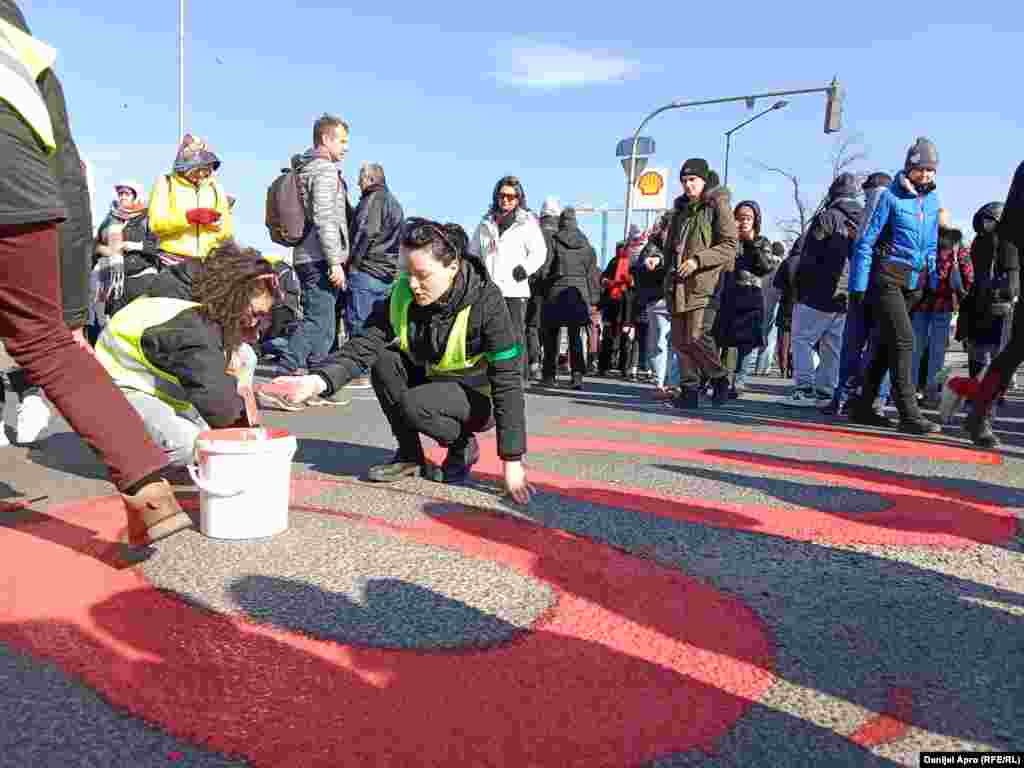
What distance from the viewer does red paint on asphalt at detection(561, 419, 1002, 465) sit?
4688 millimetres

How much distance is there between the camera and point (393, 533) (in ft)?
9.02

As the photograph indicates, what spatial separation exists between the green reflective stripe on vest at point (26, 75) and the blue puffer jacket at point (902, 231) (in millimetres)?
4975

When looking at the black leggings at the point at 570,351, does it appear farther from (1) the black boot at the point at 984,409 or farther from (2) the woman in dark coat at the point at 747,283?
(1) the black boot at the point at 984,409

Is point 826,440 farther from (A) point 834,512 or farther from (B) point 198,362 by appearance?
(B) point 198,362

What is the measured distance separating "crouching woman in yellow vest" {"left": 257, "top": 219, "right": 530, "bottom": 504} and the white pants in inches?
168

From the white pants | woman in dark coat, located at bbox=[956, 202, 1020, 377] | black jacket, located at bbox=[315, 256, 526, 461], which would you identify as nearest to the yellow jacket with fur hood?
black jacket, located at bbox=[315, 256, 526, 461]

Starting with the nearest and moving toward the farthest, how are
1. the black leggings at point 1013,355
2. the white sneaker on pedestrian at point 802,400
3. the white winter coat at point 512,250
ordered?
1. the black leggings at point 1013,355
2. the white sneaker on pedestrian at point 802,400
3. the white winter coat at point 512,250

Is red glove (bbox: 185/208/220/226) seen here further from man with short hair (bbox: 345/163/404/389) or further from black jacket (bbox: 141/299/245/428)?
black jacket (bbox: 141/299/245/428)

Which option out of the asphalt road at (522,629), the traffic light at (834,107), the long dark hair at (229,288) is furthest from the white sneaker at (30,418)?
the traffic light at (834,107)

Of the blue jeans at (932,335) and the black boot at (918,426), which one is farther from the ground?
the blue jeans at (932,335)

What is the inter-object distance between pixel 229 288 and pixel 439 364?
2.98 feet

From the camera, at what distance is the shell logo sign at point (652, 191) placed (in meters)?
16.2

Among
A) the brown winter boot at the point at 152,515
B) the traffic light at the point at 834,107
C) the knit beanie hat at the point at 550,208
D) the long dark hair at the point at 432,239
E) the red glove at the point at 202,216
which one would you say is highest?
the traffic light at the point at 834,107

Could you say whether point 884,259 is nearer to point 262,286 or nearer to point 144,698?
point 262,286
